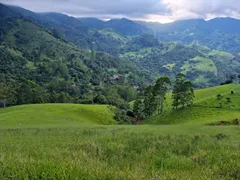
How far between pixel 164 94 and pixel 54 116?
1357 inches

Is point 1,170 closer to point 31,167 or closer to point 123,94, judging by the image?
point 31,167

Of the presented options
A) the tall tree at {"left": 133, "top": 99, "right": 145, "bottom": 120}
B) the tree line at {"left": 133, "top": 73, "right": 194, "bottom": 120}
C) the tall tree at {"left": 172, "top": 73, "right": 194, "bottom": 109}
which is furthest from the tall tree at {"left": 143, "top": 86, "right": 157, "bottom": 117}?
the tall tree at {"left": 172, "top": 73, "right": 194, "bottom": 109}

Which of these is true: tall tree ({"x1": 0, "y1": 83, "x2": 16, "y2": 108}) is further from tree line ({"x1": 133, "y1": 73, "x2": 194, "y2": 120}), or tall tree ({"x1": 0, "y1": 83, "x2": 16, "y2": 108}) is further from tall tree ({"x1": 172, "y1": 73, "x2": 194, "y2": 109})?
tall tree ({"x1": 172, "y1": 73, "x2": 194, "y2": 109})

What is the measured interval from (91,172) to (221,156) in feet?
16.0

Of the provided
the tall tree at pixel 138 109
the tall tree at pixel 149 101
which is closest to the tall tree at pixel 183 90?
the tall tree at pixel 149 101

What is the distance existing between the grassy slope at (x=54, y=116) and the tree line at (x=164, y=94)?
12274mm

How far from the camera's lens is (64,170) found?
4621 millimetres

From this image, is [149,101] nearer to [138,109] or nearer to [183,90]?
[138,109]

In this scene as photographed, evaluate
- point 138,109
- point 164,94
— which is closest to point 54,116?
point 138,109

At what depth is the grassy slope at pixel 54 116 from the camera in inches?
1935

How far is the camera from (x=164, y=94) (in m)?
70.8

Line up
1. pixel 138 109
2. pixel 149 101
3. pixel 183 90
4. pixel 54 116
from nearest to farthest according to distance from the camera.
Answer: pixel 54 116
pixel 183 90
pixel 149 101
pixel 138 109

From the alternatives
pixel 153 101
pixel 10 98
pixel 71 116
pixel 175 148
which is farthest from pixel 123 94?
pixel 175 148

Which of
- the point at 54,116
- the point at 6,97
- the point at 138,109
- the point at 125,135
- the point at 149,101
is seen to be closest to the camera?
the point at 125,135
